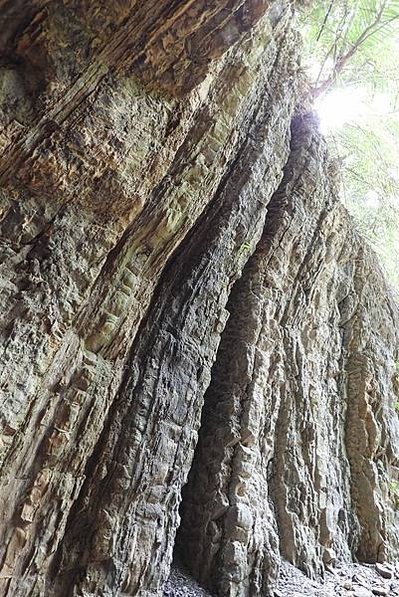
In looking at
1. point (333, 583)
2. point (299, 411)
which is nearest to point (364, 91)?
point (299, 411)

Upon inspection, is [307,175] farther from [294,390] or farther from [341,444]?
[341,444]

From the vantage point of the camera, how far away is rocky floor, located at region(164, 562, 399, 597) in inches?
129

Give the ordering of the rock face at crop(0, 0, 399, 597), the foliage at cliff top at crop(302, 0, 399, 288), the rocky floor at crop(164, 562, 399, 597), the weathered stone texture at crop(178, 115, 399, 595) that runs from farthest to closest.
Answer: the foliage at cliff top at crop(302, 0, 399, 288) < the weathered stone texture at crop(178, 115, 399, 595) < the rocky floor at crop(164, 562, 399, 597) < the rock face at crop(0, 0, 399, 597)

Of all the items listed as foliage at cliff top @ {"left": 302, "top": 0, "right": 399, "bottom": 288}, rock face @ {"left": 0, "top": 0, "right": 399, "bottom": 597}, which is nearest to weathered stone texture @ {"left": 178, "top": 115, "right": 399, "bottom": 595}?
rock face @ {"left": 0, "top": 0, "right": 399, "bottom": 597}

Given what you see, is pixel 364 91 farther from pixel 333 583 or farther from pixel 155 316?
pixel 333 583

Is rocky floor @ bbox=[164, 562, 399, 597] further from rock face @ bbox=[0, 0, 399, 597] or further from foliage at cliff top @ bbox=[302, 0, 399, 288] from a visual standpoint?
foliage at cliff top @ bbox=[302, 0, 399, 288]

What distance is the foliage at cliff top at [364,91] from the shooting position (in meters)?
5.89

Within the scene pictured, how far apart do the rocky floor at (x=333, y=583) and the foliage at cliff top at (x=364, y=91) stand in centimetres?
497

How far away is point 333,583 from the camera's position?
408 cm

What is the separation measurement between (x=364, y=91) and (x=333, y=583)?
20.8ft

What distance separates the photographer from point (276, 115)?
4695 mm

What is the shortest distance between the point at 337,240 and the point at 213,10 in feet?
13.2

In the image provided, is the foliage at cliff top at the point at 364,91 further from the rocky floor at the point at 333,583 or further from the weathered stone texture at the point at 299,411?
the rocky floor at the point at 333,583

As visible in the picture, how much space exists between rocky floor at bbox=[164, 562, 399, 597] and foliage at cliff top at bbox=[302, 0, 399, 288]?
4969 millimetres
